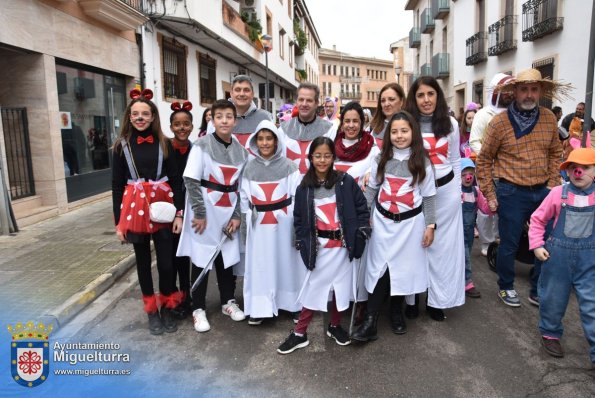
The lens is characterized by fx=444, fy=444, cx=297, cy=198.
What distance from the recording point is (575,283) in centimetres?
314

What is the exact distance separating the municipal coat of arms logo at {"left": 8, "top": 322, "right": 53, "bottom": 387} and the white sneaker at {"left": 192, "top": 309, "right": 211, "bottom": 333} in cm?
112

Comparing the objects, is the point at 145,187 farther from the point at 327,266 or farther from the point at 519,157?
the point at 519,157

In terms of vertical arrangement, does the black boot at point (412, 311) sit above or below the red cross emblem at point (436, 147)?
below

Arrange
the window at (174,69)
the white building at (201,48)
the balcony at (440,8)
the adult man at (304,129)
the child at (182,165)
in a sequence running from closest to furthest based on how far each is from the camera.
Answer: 1. the child at (182,165)
2. the adult man at (304,129)
3. the white building at (201,48)
4. the window at (174,69)
5. the balcony at (440,8)

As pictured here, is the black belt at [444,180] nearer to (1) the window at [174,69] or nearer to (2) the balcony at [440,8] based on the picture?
(1) the window at [174,69]

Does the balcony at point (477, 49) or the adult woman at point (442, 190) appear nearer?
the adult woman at point (442, 190)

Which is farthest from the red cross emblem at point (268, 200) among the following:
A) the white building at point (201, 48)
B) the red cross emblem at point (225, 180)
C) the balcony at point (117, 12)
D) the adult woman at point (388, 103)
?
the white building at point (201, 48)

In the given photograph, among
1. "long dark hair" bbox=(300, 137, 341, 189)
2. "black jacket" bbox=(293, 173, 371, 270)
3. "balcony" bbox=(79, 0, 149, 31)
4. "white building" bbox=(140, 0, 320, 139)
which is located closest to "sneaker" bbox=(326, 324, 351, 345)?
"black jacket" bbox=(293, 173, 371, 270)

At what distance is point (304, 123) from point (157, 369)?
2.54m

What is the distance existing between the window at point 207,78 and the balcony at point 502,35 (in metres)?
9.99

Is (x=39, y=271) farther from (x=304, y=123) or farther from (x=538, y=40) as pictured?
(x=538, y=40)

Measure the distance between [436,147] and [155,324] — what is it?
2.80 metres

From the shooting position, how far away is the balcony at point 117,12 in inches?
348

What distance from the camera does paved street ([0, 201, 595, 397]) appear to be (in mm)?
2881
